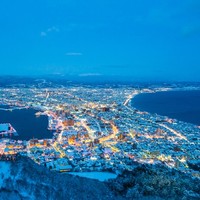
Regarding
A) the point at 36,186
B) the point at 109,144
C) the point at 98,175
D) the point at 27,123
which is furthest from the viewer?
the point at 27,123

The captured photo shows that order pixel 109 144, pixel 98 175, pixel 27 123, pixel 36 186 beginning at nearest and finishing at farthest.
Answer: pixel 36 186, pixel 98 175, pixel 109 144, pixel 27 123

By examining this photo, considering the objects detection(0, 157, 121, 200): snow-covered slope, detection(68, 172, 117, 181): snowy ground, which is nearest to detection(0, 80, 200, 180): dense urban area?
detection(68, 172, 117, 181): snowy ground

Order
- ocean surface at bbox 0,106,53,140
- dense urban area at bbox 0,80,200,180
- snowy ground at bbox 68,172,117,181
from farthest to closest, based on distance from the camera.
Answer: ocean surface at bbox 0,106,53,140, dense urban area at bbox 0,80,200,180, snowy ground at bbox 68,172,117,181

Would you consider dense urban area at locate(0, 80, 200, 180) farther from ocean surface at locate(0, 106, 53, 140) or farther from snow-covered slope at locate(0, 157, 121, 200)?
snow-covered slope at locate(0, 157, 121, 200)

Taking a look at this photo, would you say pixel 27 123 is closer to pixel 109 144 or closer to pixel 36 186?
pixel 109 144

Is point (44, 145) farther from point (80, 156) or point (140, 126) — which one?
point (140, 126)

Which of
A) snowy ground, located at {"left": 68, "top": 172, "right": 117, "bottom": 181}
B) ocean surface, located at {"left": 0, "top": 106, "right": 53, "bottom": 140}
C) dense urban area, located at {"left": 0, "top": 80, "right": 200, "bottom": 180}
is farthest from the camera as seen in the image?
ocean surface, located at {"left": 0, "top": 106, "right": 53, "bottom": 140}

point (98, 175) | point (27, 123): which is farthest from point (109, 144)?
point (27, 123)

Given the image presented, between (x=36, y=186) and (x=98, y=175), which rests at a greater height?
(x=36, y=186)

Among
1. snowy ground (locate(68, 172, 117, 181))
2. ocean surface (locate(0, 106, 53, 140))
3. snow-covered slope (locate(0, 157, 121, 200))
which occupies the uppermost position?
snow-covered slope (locate(0, 157, 121, 200))

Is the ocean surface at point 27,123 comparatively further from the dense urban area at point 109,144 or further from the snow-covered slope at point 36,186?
the snow-covered slope at point 36,186
